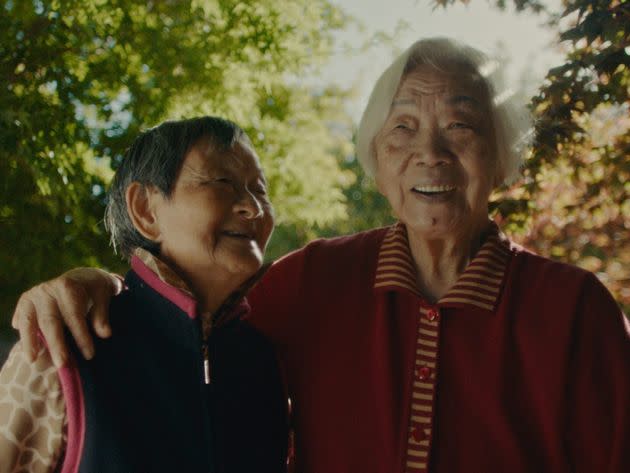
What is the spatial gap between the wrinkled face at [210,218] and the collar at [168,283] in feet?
0.18

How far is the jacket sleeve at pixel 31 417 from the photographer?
126 centimetres

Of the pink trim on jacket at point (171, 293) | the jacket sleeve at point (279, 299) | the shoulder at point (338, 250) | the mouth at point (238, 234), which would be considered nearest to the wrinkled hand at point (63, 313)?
the pink trim on jacket at point (171, 293)

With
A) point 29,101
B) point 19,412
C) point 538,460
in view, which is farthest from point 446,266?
point 29,101

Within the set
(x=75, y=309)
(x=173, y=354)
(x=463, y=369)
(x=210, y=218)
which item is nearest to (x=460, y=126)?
(x=463, y=369)

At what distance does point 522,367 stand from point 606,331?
241 mm

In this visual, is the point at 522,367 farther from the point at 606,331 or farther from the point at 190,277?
the point at 190,277

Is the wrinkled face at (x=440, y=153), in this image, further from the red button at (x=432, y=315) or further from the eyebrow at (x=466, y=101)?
the red button at (x=432, y=315)

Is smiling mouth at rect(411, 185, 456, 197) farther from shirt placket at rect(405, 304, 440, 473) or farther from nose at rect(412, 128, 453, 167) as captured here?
shirt placket at rect(405, 304, 440, 473)

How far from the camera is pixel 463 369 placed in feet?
5.76

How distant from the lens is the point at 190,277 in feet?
5.26

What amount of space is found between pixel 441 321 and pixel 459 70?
77 centimetres

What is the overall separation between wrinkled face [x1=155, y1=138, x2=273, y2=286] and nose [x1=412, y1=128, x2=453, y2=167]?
21.3 inches

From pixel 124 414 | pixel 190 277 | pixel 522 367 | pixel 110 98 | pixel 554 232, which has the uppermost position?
pixel 110 98

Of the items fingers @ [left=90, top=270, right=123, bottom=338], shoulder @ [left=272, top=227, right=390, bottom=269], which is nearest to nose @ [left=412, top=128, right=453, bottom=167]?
shoulder @ [left=272, top=227, right=390, bottom=269]
